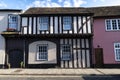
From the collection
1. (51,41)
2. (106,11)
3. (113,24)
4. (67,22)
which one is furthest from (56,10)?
(113,24)

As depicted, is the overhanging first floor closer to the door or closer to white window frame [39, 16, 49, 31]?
the door

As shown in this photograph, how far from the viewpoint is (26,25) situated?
21.6 metres

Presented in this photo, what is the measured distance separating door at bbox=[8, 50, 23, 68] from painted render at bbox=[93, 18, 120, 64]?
8700 mm

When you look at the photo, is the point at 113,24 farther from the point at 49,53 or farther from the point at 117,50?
the point at 49,53

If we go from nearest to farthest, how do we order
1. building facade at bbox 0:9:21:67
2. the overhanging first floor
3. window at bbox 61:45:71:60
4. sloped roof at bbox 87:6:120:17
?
the overhanging first floor < window at bbox 61:45:71:60 < building facade at bbox 0:9:21:67 < sloped roof at bbox 87:6:120:17

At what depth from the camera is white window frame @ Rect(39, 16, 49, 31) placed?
21609 millimetres

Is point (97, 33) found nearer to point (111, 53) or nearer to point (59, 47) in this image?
point (111, 53)

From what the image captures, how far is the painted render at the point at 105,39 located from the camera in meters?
21.9

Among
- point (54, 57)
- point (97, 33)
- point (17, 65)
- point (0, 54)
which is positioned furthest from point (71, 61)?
point (0, 54)

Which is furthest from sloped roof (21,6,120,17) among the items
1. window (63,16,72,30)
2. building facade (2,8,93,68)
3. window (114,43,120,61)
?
window (114,43,120,61)

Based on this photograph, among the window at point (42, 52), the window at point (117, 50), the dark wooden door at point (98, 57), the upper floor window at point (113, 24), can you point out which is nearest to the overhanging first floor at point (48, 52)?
the window at point (42, 52)

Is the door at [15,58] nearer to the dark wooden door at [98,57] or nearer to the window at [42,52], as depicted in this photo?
the window at [42,52]

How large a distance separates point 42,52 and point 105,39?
7471 mm

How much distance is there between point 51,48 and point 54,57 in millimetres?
1060
